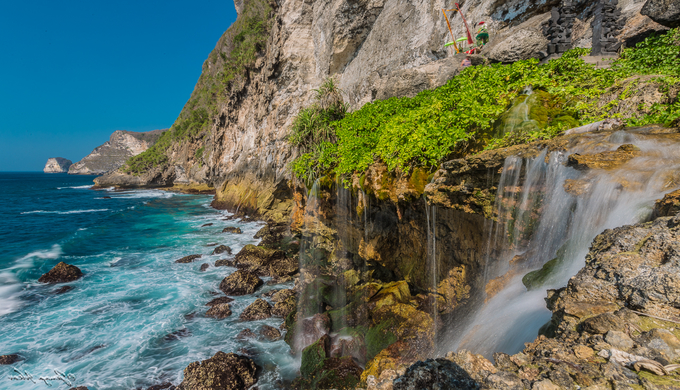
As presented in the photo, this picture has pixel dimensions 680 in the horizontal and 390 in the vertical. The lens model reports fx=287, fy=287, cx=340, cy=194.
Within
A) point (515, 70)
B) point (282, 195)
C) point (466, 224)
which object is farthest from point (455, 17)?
point (282, 195)

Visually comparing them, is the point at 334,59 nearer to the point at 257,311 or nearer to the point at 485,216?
the point at 257,311

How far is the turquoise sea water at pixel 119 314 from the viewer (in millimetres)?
8531

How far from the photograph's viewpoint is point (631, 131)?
421 cm

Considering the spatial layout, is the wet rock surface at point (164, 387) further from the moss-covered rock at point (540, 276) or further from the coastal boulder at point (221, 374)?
the moss-covered rock at point (540, 276)

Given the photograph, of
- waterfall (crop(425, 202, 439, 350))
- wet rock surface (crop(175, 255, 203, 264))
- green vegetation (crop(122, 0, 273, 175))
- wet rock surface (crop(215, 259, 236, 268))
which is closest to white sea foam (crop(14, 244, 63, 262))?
wet rock surface (crop(175, 255, 203, 264))

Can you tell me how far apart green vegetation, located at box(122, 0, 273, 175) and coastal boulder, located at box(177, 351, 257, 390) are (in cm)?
3221

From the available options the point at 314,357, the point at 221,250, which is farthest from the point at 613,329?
the point at 221,250

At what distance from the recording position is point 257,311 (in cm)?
1089

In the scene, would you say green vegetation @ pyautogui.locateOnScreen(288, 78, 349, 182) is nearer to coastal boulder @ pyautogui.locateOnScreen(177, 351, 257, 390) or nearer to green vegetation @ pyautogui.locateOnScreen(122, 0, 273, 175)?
coastal boulder @ pyautogui.locateOnScreen(177, 351, 257, 390)

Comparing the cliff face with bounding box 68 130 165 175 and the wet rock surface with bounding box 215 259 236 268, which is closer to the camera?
the wet rock surface with bounding box 215 259 236 268

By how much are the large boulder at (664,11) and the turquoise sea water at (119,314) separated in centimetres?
1313

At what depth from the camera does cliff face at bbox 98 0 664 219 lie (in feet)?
31.7

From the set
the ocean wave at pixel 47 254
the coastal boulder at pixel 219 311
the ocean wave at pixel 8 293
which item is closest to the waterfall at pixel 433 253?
the coastal boulder at pixel 219 311

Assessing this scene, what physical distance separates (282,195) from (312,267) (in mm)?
13345
